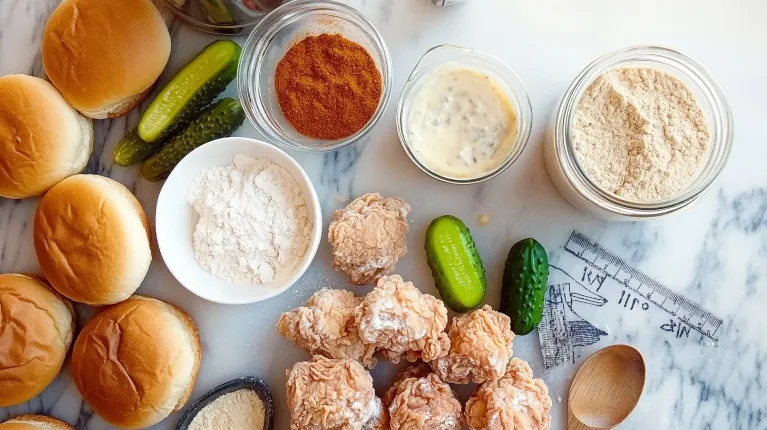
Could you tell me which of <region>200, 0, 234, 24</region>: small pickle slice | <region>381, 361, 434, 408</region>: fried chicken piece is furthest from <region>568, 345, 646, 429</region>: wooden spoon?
<region>200, 0, 234, 24</region>: small pickle slice

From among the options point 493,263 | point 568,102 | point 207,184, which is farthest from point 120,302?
point 568,102

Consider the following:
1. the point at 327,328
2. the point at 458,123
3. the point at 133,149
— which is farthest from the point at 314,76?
the point at 327,328

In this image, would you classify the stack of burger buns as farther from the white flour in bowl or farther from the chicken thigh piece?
the chicken thigh piece

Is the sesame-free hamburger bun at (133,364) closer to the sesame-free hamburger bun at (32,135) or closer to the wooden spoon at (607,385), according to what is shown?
the sesame-free hamburger bun at (32,135)

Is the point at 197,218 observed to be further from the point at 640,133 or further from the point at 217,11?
the point at 640,133

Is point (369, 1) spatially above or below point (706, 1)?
below

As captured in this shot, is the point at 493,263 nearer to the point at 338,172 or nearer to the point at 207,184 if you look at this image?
the point at 338,172

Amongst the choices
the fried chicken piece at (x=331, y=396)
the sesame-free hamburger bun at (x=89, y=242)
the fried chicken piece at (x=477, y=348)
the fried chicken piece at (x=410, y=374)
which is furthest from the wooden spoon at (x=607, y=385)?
the sesame-free hamburger bun at (x=89, y=242)
